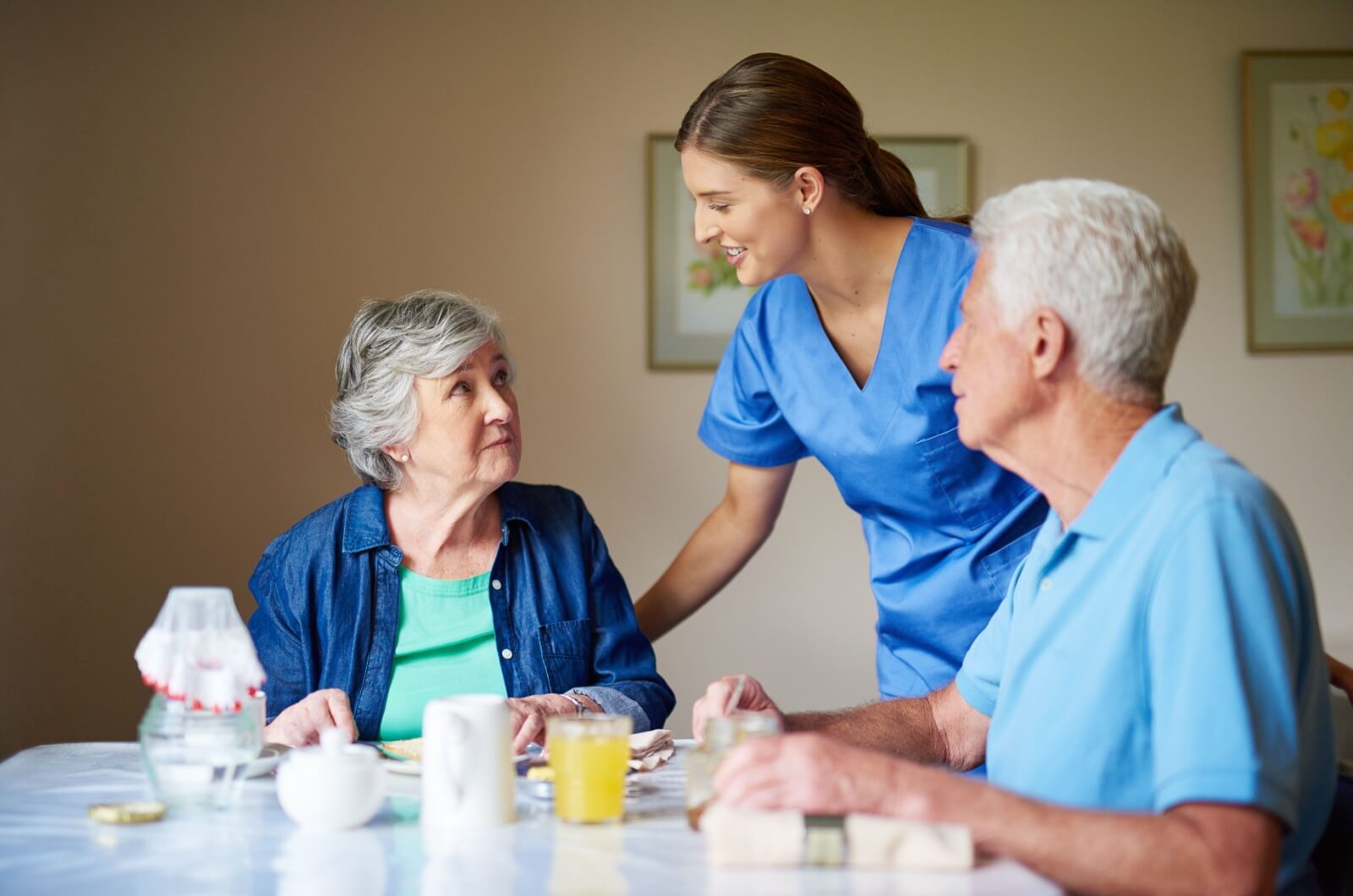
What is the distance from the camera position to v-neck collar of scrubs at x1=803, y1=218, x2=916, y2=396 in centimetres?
204

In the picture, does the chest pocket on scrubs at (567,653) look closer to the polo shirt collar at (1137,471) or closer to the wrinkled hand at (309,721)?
the wrinkled hand at (309,721)

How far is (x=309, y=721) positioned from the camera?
1686 mm

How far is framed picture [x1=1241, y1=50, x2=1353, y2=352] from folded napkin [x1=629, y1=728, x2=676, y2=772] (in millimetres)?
2416

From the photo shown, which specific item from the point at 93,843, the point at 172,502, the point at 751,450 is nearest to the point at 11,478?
the point at 172,502

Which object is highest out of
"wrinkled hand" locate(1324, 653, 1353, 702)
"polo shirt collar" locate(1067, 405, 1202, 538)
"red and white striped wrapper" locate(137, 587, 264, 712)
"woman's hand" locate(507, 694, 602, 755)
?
"polo shirt collar" locate(1067, 405, 1202, 538)

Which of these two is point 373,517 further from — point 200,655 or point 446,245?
point 446,245

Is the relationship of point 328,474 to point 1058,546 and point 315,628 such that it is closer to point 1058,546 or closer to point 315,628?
point 315,628

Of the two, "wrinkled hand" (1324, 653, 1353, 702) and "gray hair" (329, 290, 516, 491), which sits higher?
"gray hair" (329, 290, 516, 491)

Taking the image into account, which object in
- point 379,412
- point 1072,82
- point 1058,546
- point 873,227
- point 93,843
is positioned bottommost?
point 93,843

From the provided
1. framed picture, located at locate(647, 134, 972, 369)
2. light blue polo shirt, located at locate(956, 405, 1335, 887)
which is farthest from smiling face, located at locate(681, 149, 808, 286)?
framed picture, located at locate(647, 134, 972, 369)

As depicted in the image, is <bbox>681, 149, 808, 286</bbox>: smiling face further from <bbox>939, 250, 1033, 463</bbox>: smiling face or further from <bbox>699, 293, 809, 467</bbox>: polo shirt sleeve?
<bbox>939, 250, 1033, 463</bbox>: smiling face

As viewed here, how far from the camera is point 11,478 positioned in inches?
123

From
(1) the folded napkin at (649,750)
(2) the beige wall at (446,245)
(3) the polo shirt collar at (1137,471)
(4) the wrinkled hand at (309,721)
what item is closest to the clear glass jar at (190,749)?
(4) the wrinkled hand at (309,721)

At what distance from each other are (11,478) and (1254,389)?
318 centimetres
